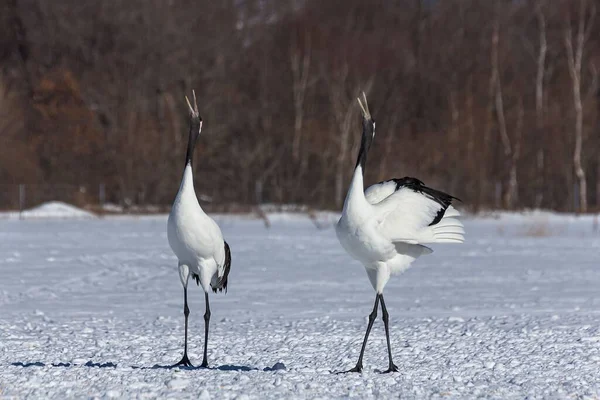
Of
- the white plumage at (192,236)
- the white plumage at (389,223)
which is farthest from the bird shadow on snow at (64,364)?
the white plumage at (389,223)

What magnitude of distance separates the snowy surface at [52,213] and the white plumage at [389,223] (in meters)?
27.8

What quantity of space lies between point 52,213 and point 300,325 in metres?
26.6

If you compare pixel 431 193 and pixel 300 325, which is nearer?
pixel 431 193

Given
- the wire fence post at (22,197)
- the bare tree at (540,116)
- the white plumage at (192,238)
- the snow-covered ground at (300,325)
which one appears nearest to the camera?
the snow-covered ground at (300,325)

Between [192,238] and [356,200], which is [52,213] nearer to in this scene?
[192,238]

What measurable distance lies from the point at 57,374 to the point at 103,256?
12597 mm

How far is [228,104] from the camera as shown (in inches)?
1817

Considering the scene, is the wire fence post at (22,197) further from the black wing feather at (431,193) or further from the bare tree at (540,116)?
the black wing feather at (431,193)

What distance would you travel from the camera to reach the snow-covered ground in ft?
23.6

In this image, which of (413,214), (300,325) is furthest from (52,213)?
(413,214)

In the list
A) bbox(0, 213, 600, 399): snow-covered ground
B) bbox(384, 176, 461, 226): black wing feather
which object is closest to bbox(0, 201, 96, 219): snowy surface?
bbox(0, 213, 600, 399): snow-covered ground

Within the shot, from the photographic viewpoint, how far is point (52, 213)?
119 feet

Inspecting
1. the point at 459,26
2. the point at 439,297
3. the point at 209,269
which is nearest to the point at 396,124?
the point at 459,26

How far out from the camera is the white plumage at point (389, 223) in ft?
25.5
